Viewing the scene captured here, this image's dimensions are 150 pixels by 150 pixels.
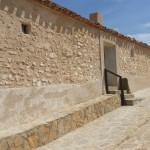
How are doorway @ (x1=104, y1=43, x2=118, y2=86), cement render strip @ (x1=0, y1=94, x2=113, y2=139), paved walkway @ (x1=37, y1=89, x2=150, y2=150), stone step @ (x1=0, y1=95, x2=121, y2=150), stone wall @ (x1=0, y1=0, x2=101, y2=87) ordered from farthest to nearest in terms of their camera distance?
doorway @ (x1=104, y1=43, x2=118, y2=86) → stone wall @ (x1=0, y1=0, x2=101, y2=87) → paved walkway @ (x1=37, y1=89, x2=150, y2=150) → cement render strip @ (x1=0, y1=94, x2=113, y2=139) → stone step @ (x1=0, y1=95, x2=121, y2=150)

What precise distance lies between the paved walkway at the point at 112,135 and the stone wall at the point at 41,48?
175 cm

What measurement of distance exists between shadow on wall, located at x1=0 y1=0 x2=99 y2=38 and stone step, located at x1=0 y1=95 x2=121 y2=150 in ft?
8.71

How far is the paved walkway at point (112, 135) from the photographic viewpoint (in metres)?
6.32

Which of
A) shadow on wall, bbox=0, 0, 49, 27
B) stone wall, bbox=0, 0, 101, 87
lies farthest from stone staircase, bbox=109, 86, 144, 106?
shadow on wall, bbox=0, 0, 49, 27

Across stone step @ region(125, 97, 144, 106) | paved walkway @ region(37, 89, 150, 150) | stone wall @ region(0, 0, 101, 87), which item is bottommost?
paved walkway @ region(37, 89, 150, 150)

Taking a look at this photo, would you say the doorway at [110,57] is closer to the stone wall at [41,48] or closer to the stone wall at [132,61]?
the stone wall at [132,61]

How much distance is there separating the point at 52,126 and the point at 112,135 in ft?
5.17

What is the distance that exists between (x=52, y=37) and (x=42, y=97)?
1.97m

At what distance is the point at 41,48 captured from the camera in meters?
8.06

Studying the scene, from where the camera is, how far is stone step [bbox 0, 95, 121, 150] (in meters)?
5.92

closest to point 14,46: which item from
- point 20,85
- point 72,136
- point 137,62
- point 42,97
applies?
point 20,85

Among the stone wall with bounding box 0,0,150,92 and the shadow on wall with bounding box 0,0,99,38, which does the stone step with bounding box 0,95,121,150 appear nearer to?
the stone wall with bounding box 0,0,150,92

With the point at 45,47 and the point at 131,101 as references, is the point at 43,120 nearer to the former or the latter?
the point at 45,47

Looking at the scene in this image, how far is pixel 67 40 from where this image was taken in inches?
364
